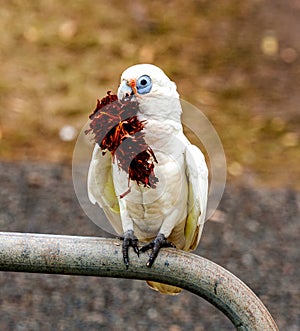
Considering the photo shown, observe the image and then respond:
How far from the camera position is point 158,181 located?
6.86 feet

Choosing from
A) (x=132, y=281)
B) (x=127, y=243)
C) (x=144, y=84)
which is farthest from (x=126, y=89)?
(x=132, y=281)

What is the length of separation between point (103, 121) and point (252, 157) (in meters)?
3.17

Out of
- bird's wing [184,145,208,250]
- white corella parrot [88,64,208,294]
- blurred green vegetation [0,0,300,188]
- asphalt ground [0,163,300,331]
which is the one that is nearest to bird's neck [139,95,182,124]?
white corella parrot [88,64,208,294]

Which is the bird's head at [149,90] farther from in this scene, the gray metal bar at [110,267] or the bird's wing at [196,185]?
the gray metal bar at [110,267]

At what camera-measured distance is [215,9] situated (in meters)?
6.29

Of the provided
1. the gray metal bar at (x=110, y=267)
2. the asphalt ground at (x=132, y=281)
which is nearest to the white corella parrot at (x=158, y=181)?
the gray metal bar at (x=110, y=267)

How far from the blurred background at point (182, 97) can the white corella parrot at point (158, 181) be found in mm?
1311

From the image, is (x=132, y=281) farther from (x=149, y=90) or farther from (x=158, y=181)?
(x=149, y=90)

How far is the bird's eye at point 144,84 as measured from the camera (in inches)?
80.0

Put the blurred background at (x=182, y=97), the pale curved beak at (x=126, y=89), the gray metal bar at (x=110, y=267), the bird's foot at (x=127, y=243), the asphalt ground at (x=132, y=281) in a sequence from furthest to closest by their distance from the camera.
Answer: the blurred background at (x=182, y=97) < the asphalt ground at (x=132, y=281) < the pale curved beak at (x=126, y=89) < the bird's foot at (x=127, y=243) < the gray metal bar at (x=110, y=267)

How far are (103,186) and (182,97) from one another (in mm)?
2899

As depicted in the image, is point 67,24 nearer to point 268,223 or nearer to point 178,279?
point 268,223

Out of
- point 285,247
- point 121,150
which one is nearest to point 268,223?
point 285,247

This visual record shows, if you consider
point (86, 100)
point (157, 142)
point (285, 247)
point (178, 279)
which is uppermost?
point (86, 100)
